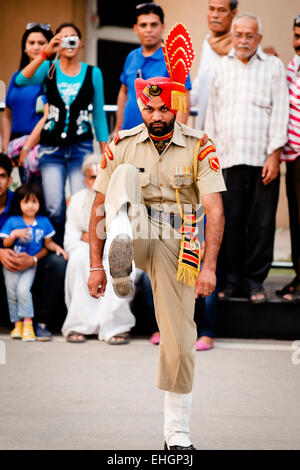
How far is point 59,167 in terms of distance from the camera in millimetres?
6355

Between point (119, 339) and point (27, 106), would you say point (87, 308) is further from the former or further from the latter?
point (27, 106)

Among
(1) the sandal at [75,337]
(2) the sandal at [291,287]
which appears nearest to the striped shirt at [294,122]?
(2) the sandal at [291,287]

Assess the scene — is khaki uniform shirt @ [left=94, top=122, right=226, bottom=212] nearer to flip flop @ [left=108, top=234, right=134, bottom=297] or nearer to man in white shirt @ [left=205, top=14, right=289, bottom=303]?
flip flop @ [left=108, top=234, right=134, bottom=297]

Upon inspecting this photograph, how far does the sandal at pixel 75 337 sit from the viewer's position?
6.05m

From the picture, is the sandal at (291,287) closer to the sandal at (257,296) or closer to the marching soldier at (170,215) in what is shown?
the sandal at (257,296)

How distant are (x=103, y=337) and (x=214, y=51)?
2417mm

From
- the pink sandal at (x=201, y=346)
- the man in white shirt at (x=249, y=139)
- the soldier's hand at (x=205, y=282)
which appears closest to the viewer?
the soldier's hand at (x=205, y=282)

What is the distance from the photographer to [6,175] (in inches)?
249

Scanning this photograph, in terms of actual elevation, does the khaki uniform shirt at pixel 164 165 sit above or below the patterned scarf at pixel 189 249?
above

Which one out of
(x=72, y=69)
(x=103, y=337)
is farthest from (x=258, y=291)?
(x=72, y=69)

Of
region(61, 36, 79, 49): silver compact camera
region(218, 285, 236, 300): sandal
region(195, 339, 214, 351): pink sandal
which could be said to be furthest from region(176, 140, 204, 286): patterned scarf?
region(61, 36, 79, 49): silver compact camera

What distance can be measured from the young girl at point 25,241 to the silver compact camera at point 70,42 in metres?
1.08

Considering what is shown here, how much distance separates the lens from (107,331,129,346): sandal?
606cm
